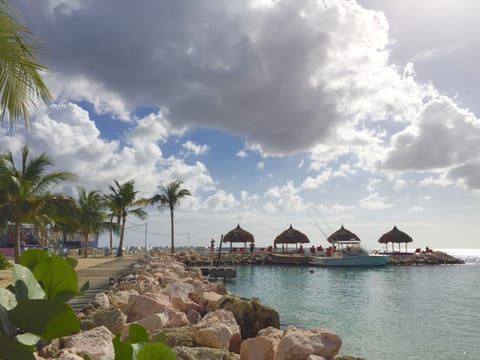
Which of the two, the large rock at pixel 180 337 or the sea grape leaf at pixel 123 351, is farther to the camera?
the large rock at pixel 180 337

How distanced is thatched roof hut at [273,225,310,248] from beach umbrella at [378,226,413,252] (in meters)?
12.1

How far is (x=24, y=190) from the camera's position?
1559 centimetres

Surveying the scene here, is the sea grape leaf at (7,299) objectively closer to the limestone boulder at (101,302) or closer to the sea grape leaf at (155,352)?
the sea grape leaf at (155,352)

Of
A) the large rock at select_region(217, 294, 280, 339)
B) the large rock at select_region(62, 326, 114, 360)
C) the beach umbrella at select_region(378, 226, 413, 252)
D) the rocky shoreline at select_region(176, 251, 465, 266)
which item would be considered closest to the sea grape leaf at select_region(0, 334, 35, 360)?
the large rock at select_region(62, 326, 114, 360)

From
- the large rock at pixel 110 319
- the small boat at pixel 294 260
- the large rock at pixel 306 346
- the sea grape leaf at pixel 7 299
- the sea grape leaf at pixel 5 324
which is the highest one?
the sea grape leaf at pixel 7 299

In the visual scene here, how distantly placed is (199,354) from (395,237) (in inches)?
1926

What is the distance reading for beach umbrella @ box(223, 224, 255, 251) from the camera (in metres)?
44.6

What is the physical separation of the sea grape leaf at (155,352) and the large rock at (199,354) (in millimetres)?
3937

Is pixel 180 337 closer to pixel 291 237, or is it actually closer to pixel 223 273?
pixel 223 273

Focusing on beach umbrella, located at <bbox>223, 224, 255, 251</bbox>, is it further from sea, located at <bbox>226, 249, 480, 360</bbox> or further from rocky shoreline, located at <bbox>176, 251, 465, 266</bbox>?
sea, located at <bbox>226, 249, 480, 360</bbox>

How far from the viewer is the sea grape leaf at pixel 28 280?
768 mm

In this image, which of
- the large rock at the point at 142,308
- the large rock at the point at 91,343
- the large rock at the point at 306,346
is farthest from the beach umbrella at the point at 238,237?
the large rock at the point at 91,343

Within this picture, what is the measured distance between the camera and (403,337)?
33.4 feet

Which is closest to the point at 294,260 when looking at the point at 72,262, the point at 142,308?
the point at 142,308
